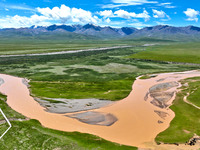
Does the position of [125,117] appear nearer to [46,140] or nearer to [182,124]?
[182,124]

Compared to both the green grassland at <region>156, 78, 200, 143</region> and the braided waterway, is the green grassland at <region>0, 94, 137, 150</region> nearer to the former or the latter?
the braided waterway

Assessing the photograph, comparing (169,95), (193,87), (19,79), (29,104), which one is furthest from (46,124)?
(193,87)

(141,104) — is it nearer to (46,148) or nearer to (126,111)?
(126,111)

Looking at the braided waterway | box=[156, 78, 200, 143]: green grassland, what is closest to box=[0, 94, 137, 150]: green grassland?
the braided waterway

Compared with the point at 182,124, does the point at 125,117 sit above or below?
below

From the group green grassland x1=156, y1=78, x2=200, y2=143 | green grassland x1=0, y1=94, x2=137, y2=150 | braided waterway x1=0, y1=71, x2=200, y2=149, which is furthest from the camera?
braided waterway x1=0, y1=71, x2=200, y2=149

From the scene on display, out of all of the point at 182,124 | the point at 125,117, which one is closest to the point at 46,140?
the point at 125,117

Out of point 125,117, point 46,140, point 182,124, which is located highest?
point 182,124
